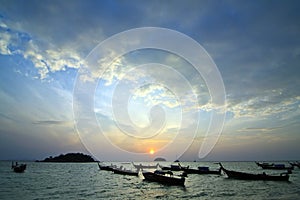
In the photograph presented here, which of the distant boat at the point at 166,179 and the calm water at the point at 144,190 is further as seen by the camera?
the distant boat at the point at 166,179

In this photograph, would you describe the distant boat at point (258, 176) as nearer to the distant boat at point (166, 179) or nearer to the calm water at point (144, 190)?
the calm water at point (144, 190)

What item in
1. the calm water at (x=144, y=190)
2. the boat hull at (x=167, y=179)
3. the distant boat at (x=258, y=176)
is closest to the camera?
the calm water at (x=144, y=190)

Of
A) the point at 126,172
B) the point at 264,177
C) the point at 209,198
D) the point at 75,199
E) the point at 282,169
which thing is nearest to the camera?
the point at 75,199

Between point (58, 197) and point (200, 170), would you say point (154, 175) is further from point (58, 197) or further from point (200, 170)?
point (200, 170)

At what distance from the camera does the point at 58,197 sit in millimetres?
29500

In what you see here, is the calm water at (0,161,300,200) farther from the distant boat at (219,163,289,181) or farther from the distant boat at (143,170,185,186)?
the distant boat at (219,163,289,181)

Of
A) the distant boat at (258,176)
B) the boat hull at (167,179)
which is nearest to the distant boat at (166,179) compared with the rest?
the boat hull at (167,179)

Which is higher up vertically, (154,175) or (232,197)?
(154,175)

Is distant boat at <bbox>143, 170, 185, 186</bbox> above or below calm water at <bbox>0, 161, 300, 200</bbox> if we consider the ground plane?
above

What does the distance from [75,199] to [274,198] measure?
24461 mm

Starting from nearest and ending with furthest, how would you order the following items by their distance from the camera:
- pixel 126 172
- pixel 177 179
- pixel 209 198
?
Answer: pixel 209 198 → pixel 177 179 → pixel 126 172

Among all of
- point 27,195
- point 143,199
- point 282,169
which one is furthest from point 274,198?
point 282,169

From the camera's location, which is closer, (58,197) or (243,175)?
(58,197)

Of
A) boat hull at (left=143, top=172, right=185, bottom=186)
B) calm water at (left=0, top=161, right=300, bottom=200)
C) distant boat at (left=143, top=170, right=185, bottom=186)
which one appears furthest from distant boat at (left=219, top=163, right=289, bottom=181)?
boat hull at (left=143, top=172, right=185, bottom=186)
